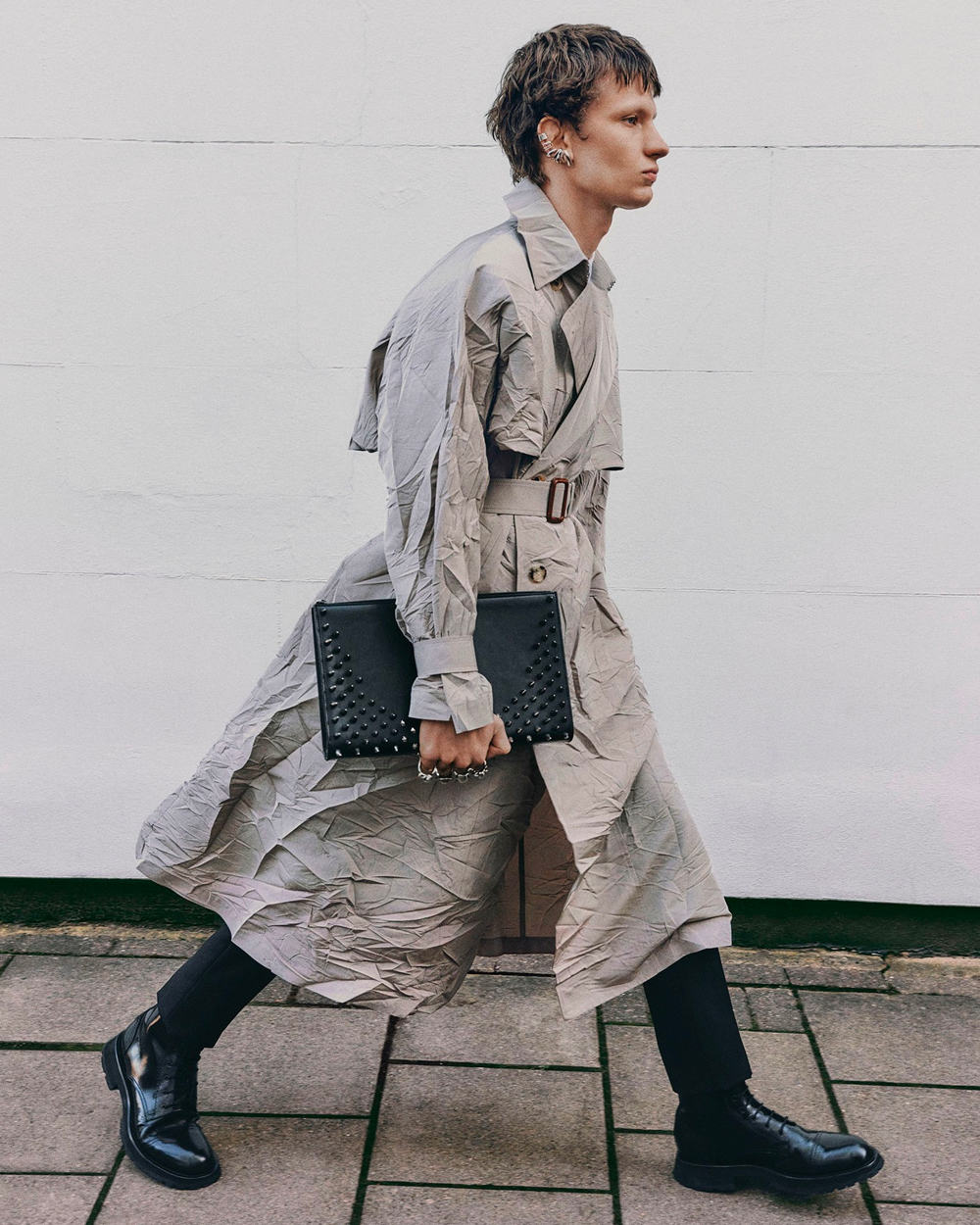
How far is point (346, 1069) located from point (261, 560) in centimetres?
122

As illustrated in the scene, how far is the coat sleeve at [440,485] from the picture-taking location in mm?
2074

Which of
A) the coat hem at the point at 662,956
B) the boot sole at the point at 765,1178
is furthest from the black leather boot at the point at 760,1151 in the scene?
the coat hem at the point at 662,956

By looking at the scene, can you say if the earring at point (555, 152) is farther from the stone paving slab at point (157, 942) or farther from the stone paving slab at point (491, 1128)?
the stone paving slab at point (157, 942)

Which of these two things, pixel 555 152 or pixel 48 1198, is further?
pixel 48 1198

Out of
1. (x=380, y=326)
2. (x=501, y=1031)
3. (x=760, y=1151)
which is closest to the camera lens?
(x=760, y=1151)

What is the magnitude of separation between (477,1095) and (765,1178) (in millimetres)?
601

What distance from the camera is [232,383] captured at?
3.33 m

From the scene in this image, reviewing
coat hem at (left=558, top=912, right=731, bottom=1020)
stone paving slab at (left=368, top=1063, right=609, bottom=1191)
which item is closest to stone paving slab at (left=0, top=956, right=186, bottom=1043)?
stone paving slab at (left=368, top=1063, right=609, bottom=1191)

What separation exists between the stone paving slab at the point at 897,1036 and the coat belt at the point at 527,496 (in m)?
1.41

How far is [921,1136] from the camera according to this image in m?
2.66

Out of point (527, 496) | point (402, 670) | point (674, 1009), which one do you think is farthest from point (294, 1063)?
point (527, 496)

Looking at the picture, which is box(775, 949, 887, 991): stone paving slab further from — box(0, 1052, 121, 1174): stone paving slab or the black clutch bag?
box(0, 1052, 121, 1174): stone paving slab

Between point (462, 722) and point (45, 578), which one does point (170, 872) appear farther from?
point (45, 578)

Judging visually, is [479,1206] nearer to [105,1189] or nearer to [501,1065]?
[501,1065]
